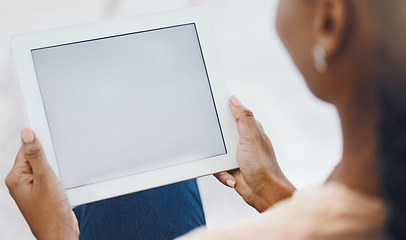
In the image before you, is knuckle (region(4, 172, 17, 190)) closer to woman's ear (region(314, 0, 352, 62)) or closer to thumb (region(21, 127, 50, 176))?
thumb (region(21, 127, 50, 176))

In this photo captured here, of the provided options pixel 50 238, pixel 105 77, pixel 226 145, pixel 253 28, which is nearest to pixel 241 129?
pixel 226 145

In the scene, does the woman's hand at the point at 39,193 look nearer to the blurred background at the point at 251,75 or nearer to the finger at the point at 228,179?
the finger at the point at 228,179

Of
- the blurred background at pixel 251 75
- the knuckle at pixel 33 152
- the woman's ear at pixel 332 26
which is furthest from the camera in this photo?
the blurred background at pixel 251 75

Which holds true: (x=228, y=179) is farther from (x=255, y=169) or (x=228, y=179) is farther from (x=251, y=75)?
(x=251, y=75)

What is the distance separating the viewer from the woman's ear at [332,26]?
Result: 15.0 inches

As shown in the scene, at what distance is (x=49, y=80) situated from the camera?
71cm

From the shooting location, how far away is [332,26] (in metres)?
0.40

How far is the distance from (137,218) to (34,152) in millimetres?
244

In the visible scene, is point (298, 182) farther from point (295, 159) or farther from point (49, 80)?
point (49, 80)

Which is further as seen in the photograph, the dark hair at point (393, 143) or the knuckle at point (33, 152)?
the knuckle at point (33, 152)

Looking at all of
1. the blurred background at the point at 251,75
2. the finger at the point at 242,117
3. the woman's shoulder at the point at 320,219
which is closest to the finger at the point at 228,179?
the finger at the point at 242,117

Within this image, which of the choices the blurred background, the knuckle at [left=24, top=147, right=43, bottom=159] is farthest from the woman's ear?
the blurred background

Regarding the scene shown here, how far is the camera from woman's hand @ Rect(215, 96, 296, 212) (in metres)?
0.77

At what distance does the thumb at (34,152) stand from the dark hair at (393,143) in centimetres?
48
